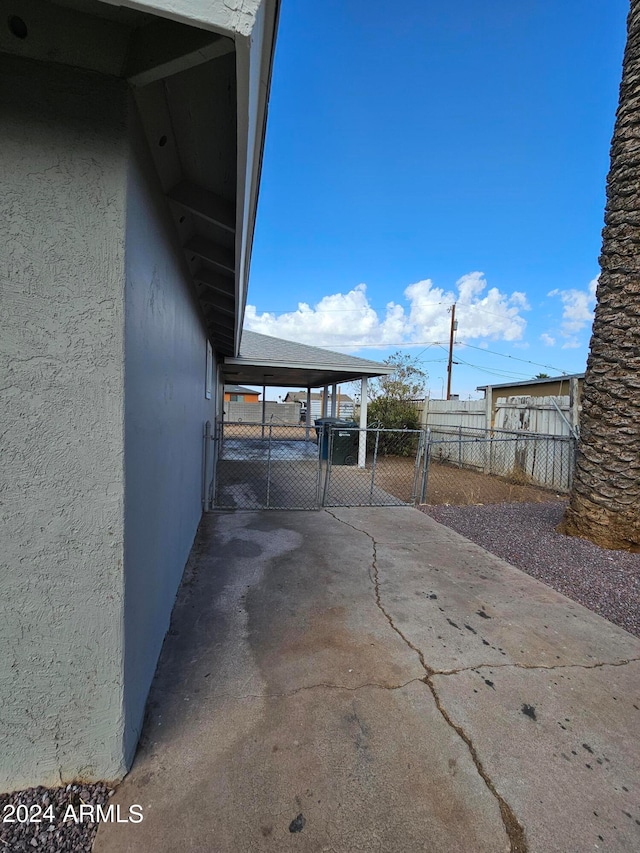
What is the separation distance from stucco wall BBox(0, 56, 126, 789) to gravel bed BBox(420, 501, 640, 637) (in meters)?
4.12

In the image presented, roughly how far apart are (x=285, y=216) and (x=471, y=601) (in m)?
13.9

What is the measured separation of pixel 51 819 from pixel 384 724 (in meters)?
1.58

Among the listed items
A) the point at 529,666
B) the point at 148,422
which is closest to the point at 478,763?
the point at 529,666

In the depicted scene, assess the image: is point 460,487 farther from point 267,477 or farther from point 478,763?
point 478,763

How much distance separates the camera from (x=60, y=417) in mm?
1531

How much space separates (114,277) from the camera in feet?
5.08

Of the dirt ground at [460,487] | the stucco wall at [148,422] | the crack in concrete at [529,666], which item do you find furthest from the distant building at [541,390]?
the stucco wall at [148,422]

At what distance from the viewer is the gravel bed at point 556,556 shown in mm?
3760

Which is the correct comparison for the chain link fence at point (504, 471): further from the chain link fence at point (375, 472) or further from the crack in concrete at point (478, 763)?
the crack in concrete at point (478, 763)

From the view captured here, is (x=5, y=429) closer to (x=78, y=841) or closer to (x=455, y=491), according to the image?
(x=78, y=841)

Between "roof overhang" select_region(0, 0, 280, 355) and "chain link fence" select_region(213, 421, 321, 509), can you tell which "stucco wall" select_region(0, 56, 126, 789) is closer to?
"roof overhang" select_region(0, 0, 280, 355)

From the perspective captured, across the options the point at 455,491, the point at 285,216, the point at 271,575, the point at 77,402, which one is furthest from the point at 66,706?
the point at 285,216

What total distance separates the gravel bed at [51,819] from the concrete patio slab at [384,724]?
0.09 m

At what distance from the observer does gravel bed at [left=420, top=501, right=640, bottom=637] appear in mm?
3760
